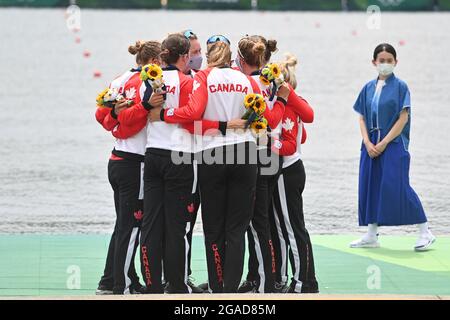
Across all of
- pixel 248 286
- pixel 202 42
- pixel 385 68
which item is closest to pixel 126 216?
pixel 248 286

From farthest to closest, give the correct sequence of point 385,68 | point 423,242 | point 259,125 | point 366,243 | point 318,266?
point 366,243
point 423,242
point 385,68
point 318,266
point 259,125

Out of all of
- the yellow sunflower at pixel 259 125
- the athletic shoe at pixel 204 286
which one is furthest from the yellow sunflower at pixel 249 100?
the athletic shoe at pixel 204 286

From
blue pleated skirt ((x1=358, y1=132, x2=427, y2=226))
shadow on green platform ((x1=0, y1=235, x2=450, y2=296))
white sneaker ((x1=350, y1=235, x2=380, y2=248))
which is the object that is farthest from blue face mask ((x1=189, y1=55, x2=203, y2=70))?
white sneaker ((x1=350, y1=235, x2=380, y2=248))

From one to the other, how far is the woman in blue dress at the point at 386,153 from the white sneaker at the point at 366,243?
0.16 meters

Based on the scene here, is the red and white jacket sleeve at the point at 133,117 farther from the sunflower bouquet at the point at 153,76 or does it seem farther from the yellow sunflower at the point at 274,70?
the yellow sunflower at the point at 274,70

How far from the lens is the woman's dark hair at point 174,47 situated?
756 centimetres

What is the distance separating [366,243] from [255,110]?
2.96 metres

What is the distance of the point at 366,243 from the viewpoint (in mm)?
9945

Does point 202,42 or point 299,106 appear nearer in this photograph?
point 299,106

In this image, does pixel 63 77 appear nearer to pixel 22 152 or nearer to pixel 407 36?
pixel 22 152

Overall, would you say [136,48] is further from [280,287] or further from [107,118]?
[280,287]

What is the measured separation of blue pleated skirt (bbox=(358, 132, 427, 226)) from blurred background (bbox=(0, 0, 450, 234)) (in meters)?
1.23

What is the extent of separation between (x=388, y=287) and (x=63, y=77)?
1558 cm

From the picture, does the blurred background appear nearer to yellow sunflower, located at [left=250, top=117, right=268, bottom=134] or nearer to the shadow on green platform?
the shadow on green platform
